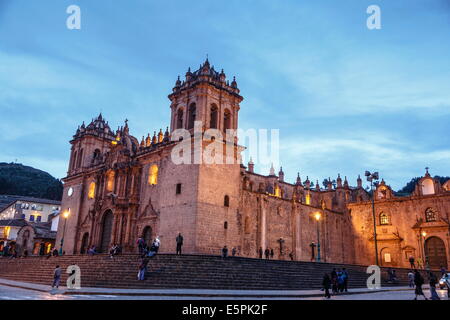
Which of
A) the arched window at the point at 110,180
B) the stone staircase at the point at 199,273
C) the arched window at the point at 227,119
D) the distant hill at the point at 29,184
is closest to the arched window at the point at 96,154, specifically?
the arched window at the point at 110,180

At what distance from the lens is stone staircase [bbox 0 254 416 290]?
19453mm

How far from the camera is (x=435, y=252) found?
3869cm

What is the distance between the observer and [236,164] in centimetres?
3161

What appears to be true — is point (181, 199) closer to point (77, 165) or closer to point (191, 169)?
point (191, 169)

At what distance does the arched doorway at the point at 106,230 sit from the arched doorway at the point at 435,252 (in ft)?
109

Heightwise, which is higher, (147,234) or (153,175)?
(153,175)

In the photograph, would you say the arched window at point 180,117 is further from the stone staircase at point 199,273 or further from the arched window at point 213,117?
the stone staircase at point 199,273

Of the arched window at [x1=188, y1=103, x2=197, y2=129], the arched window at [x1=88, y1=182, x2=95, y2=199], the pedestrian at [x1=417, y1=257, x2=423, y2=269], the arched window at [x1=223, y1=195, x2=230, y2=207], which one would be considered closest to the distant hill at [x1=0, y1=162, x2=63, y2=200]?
the arched window at [x1=88, y1=182, x2=95, y2=199]

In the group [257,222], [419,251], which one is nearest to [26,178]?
[257,222]

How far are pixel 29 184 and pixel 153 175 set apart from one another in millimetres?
86119

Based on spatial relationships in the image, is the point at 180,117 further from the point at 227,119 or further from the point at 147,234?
the point at 147,234

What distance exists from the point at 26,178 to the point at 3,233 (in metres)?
55.3

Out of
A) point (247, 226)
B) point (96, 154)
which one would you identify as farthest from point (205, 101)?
point (96, 154)

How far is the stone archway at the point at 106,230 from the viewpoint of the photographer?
35.1m
